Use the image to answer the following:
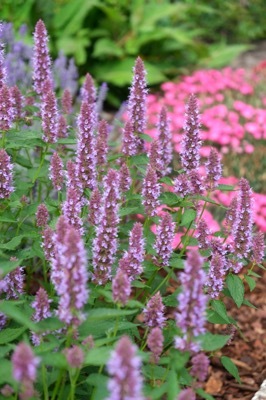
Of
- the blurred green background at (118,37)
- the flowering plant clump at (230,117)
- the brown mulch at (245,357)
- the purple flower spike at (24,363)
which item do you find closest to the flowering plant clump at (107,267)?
the purple flower spike at (24,363)

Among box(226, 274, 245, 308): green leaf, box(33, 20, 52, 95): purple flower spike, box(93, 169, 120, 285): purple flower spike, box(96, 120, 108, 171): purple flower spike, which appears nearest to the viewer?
box(93, 169, 120, 285): purple flower spike

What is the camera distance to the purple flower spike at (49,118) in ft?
11.6

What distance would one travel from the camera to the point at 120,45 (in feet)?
33.0

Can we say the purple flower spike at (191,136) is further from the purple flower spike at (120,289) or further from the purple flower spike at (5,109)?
the purple flower spike at (120,289)

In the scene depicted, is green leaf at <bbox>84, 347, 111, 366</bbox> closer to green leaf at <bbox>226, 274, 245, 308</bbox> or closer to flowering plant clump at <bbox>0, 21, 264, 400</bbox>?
flowering plant clump at <bbox>0, 21, 264, 400</bbox>

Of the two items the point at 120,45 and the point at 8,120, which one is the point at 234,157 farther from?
the point at 8,120

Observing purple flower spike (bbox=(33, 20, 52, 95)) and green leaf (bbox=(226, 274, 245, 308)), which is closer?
green leaf (bbox=(226, 274, 245, 308))

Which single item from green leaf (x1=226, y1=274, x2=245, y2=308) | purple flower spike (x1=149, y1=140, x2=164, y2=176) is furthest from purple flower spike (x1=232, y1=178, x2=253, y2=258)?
purple flower spike (x1=149, y1=140, x2=164, y2=176)

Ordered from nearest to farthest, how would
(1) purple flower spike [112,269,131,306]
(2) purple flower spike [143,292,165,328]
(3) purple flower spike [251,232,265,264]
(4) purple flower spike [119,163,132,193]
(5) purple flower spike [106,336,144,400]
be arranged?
(5) purple flower spike [106,336,144,400], (1) purple flower spike [112,269,131,306], (2) purple flower spike [143,292,165,328], (3) purple flower spike [251,232,265,264], (4) purple flower spike [119,163,132,193]

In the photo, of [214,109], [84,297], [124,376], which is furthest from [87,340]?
[214,109]

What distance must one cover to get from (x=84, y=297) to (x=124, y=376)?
0.50 m

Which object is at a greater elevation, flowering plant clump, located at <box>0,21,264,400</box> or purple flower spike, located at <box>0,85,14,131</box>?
purple flower spike, located at <box>0,85,14,131</box>

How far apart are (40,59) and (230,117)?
447cm

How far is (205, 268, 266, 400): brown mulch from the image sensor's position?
4.45m
